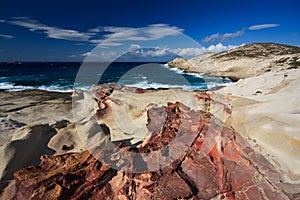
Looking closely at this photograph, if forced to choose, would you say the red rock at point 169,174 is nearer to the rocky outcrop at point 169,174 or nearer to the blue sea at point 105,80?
the rocky outcrop at point 169,174

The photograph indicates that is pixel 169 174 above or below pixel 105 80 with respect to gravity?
above

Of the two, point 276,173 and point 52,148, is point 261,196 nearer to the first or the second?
point 276,173

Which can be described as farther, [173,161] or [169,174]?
[173,161]

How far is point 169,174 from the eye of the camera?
3277 mm

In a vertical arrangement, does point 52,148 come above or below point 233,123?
below

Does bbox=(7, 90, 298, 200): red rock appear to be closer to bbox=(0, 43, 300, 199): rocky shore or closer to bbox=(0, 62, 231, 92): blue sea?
bbox=(0, 43, 300, 199): rocky shore

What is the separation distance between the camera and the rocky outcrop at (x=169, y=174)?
3062 millimetres

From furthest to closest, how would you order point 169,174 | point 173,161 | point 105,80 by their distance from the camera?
1. point 105,80
2. point 173,161
3. point 169,174

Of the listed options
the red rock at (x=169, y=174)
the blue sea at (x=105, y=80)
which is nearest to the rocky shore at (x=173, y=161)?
the red rock at (x=169, y=174)

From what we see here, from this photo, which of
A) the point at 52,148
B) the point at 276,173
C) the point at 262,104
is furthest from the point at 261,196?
the point at 52,148

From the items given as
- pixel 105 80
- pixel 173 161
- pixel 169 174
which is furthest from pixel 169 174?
pixel 105 80

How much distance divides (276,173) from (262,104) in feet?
12.0

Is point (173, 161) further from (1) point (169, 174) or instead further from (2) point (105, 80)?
(2) point (105, 80)

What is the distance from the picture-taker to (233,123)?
5816 mm
